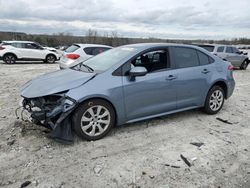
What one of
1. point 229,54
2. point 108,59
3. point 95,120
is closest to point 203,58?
point 108,59

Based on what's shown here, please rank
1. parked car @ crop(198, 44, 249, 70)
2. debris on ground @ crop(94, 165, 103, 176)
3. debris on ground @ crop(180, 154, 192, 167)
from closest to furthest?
debris on ground @ crop(94, 165, 103, 176) < debris on ground @ crop(180, 154, 192, 167) < parked car @ crop(198, 44, 249, 70)

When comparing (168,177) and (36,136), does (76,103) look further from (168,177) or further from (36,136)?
(168,177)

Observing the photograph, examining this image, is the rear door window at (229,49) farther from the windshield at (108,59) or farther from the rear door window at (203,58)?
the windshield at (108,59)

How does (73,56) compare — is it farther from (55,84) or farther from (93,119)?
(93,119)

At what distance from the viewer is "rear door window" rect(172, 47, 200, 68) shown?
432 cm

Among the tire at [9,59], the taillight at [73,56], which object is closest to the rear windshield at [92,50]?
the taillight at [73,56]

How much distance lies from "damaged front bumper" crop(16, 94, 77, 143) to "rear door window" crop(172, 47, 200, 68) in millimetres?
2173

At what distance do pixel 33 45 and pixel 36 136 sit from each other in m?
13.6

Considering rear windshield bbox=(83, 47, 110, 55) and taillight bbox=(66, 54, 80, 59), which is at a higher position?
rear windshield bbox=(83, 47, 110, 55)

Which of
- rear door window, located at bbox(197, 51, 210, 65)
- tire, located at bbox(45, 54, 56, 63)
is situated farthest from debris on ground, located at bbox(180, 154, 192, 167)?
tire, located at bbox(45, 54, 56, 63)

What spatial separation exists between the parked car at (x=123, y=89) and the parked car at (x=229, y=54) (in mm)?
8494

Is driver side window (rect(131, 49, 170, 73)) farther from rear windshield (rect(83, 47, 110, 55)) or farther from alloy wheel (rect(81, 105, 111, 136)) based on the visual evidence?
rear windshield (rect(83, 47, 110, 55))

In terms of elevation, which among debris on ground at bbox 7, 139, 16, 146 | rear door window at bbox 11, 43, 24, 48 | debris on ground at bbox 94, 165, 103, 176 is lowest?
debris on ground at bbox 94, 165, 103, 176

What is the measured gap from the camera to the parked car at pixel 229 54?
12752 millimetres
